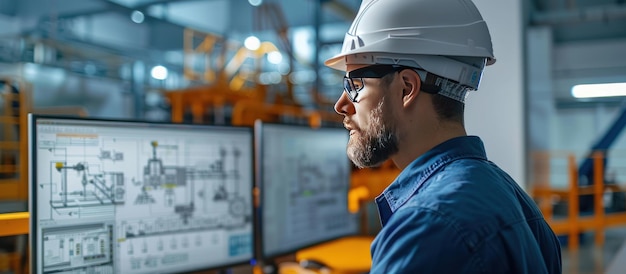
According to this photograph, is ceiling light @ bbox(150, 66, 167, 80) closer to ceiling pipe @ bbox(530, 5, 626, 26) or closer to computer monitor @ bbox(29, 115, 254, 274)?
ceiling pipe @ bbox(530, 5, 626, 26)

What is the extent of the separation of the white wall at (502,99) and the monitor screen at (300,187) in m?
0.57

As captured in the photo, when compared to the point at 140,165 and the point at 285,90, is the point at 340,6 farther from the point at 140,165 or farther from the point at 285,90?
the point at 140,165

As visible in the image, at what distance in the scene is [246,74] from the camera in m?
8.67

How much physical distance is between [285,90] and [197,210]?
699cm

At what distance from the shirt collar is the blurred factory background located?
2.91 metres

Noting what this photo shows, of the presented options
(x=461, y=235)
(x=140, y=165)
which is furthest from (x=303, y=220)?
(x=461, y=235)

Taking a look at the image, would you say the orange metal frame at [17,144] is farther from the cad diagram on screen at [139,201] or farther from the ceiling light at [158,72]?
the cad diagram on screen at [139,201]

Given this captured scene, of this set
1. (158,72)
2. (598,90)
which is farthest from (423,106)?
(598,90)

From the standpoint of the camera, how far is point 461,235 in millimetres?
821

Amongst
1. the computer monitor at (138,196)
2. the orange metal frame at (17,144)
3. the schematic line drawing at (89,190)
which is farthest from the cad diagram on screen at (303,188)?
the orange metal frame at (17,144)

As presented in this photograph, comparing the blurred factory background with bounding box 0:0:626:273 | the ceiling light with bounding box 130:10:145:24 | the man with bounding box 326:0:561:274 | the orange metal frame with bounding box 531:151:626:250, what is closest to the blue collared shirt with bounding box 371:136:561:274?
the man with bounding box 326:0:561:274

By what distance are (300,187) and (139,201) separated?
2.42ft

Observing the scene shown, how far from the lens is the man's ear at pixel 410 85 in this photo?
107cm

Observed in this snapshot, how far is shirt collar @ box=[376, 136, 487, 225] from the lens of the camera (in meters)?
1.02
